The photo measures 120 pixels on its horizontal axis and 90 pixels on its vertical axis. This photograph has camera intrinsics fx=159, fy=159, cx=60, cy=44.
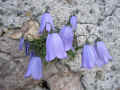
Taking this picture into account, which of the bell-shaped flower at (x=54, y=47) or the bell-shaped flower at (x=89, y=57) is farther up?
the bell-shaped flower at (x=54, y=47)

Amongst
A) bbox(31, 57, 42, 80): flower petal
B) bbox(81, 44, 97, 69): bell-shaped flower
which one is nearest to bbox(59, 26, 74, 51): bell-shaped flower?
bbox(81, 44, 97, 69): bell-shaped flower

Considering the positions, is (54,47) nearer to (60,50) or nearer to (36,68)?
(60,50)

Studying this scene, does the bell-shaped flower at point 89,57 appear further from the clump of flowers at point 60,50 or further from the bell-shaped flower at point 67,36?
the bell-shaped flower at point 67,36

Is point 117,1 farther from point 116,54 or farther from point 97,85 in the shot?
point 97,85

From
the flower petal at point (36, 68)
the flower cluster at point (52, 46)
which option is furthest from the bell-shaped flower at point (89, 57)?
the flower petal at point (36, 68)

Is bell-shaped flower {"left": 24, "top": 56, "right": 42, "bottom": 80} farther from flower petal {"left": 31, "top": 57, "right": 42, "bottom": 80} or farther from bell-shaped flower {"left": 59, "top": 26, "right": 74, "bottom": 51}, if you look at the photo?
bell-shaped flower {"left": 59, "top": 26, "right": 74, "bottom": 51}

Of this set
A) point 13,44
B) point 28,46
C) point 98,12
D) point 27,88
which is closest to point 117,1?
point 98,12

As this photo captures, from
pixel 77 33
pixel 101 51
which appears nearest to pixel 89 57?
pixel 101 51

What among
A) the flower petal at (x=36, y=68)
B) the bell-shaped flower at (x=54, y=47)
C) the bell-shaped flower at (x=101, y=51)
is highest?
the bell-shaped flower at (x=54, y=47)

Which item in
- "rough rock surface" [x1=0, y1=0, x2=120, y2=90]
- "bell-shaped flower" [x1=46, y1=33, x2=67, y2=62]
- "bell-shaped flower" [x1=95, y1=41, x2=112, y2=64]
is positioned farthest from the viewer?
"rough rock surface" [x1=0, y1=0, x2=120, y2=90]
